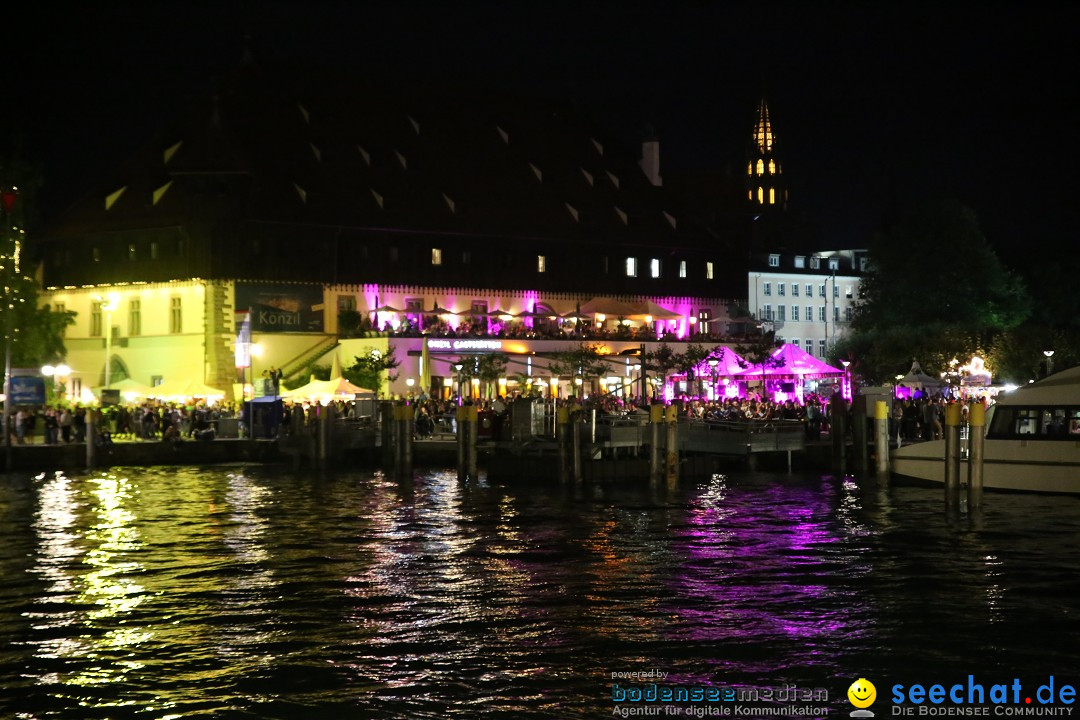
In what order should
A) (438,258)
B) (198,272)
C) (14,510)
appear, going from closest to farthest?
(14,510), (198,272), (438,258)

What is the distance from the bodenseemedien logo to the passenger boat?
21645 millimetres

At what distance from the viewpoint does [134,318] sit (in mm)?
74688

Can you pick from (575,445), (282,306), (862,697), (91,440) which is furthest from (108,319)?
(862,697)

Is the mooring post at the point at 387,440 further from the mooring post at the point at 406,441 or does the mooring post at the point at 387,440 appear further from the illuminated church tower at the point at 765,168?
the illuminated church tower at the point at 765,168

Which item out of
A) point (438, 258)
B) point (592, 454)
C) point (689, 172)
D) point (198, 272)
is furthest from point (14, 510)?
point (689, 172)

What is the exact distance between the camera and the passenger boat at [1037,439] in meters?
37.8

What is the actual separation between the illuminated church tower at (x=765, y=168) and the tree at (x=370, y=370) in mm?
124160

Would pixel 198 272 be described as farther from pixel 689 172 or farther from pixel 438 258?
pixel 689 172

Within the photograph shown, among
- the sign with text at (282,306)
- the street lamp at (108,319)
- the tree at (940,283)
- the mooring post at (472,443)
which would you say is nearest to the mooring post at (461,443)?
the mooring post at (472,443)

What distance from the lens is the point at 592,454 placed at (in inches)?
1789

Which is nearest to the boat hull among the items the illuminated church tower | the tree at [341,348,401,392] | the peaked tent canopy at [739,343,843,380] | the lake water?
the lake water

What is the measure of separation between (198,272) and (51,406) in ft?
35.5

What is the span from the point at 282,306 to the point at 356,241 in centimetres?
511

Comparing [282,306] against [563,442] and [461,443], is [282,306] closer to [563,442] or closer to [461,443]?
[461,443]
